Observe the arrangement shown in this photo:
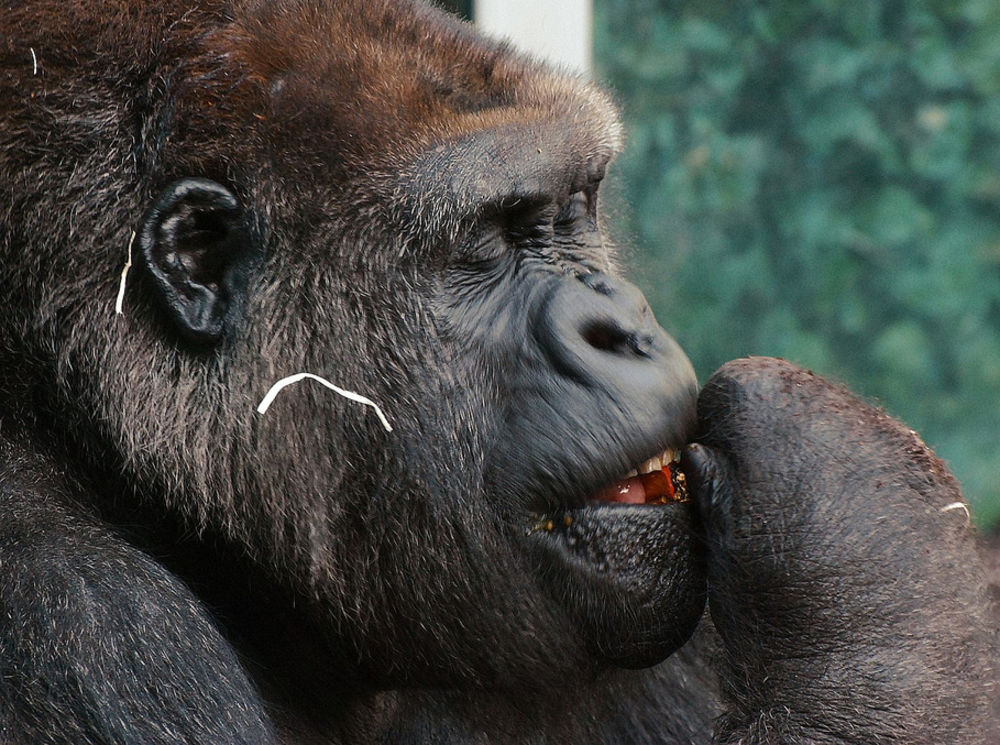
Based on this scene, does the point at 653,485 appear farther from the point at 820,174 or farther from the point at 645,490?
the point at 820,174

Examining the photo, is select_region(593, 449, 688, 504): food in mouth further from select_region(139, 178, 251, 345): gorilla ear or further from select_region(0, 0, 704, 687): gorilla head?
select_region(139, 178, 251, 345): gorilla ear

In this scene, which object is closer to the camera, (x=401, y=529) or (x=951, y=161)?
(x=401, y=529)

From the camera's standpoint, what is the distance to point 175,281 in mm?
2398

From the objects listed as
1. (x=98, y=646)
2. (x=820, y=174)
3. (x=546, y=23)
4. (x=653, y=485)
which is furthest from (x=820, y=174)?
(x=98, y=646)

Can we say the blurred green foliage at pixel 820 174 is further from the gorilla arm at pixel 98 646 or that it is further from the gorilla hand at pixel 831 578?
the gorilla arm at pixel 98 646

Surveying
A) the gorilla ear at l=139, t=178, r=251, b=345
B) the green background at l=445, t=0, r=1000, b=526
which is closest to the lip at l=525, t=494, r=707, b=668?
the gorilla ear at l=139, t=178, r=251, b=345

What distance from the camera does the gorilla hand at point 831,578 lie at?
2504 mm

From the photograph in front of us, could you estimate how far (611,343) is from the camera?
2.48 meters

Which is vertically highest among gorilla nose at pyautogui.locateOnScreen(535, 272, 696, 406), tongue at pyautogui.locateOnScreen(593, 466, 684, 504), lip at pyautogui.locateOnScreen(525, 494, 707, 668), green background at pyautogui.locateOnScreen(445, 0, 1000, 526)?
gorilla nose at pyautogui.locateOnScreen(535, 272, 696, 406)

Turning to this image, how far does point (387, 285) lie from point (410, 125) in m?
0.30

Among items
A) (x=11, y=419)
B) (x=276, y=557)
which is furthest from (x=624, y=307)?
(x=11, y=419)

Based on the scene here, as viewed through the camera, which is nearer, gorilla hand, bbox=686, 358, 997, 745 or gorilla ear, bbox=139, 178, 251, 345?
gorilla ear, bbox=139, 178, 251, 345

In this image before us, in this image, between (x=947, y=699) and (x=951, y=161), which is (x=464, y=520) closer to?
(x=947, y=699)

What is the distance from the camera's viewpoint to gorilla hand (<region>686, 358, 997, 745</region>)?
2504mm
